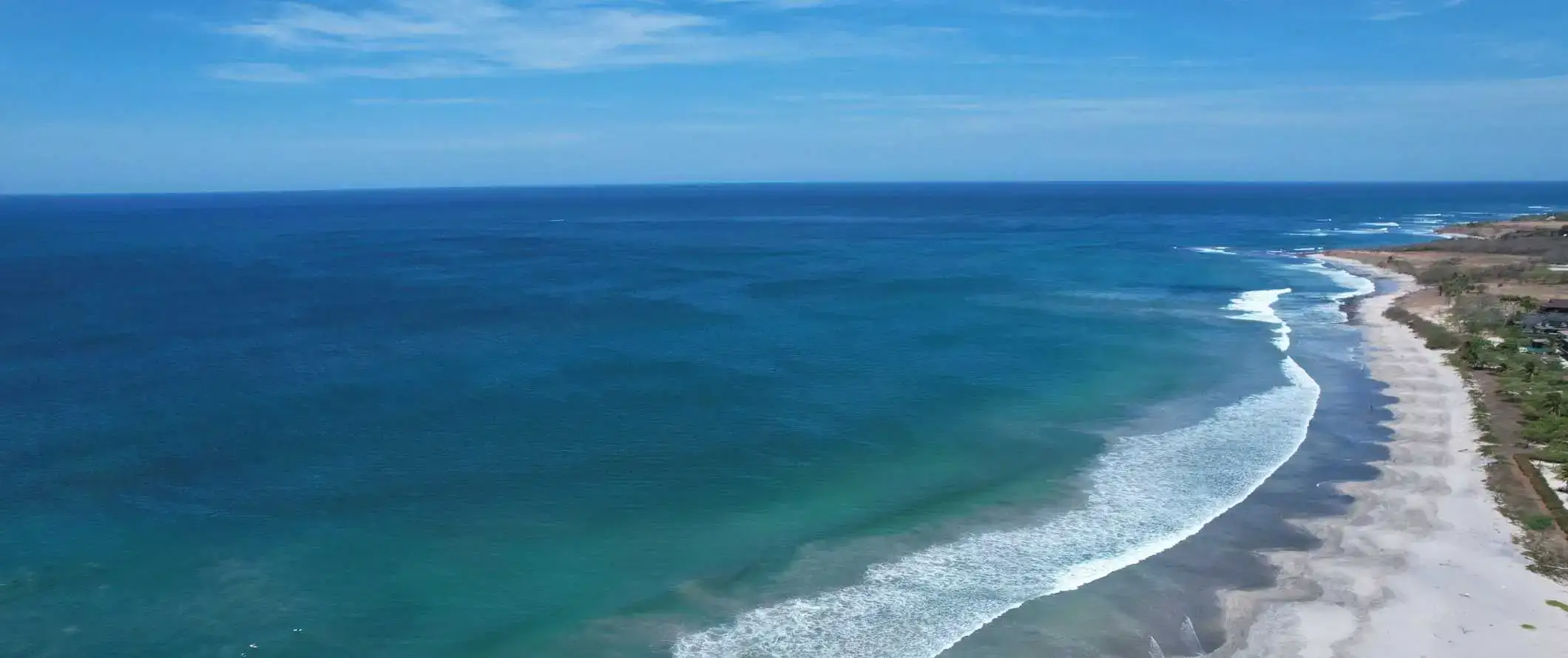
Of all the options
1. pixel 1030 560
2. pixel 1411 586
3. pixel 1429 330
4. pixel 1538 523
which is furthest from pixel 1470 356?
pixel 1030 560

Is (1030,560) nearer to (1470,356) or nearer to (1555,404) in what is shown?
(1555,404)

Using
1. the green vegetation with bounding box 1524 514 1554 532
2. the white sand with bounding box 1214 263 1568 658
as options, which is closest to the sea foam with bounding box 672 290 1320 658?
the white sand with bounding box 1214 263 1568 658

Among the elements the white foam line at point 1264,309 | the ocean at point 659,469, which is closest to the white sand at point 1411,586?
the ocean at point 659,469

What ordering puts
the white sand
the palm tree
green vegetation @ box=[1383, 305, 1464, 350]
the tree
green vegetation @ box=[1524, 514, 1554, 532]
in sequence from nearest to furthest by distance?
the white sand
green vegetation @ box=[1524, 514, 1554, 532]
the palm tree
the tree
green vegetation @ box=[1383, 305, 1464, 350]

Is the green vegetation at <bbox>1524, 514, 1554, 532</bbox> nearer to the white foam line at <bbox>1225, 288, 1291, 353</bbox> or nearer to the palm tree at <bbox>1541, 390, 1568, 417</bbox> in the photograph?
the palm tree at <bbox>1541, 390, 1568, 417</bbox>

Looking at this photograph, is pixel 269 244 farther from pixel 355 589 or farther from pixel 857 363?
pixel 355 589
